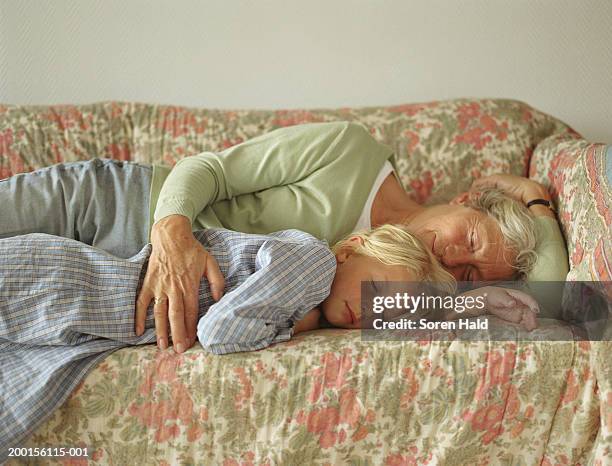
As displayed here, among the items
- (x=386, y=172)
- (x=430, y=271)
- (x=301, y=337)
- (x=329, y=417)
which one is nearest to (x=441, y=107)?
(x=386, y=172)

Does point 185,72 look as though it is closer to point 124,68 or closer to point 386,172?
point 124,68

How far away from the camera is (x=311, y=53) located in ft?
7.92

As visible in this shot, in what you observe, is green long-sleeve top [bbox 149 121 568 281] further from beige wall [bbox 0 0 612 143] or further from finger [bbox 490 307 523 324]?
beige wall [bbox 0 0 612 143]

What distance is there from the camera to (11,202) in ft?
5.29

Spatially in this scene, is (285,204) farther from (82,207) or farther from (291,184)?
(82,207)

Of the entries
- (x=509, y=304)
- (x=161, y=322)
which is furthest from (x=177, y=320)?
(x=509, y=304)

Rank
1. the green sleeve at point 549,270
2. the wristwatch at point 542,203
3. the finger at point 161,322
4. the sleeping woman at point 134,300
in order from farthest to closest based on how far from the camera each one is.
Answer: the wristwatch at point 542,203
the green sleeve at point 549,270
the finger at point 161,322
the sleeping woman at point 134,300

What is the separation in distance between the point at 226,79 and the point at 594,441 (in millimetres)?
1752

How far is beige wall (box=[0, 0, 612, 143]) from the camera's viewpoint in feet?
7.82

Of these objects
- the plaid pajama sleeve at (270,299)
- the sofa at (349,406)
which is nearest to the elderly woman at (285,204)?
the plaid pajama sleeve at (270,299)

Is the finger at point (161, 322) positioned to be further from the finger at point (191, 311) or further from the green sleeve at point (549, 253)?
the green sleeve at point (549, 253)

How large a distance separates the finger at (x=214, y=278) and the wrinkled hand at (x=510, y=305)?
1.95ft

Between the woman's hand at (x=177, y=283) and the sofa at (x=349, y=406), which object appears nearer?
the sofa at (x=349, y=406)

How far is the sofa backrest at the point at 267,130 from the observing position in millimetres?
2033
